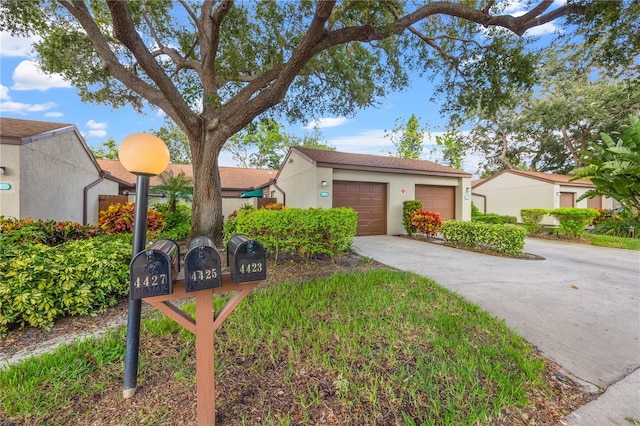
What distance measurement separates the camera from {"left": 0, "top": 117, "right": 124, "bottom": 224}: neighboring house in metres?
6.48

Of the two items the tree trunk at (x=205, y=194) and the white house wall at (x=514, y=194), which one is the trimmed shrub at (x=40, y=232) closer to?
the tree trunk at (x=205, y=194)

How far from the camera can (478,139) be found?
25.1m

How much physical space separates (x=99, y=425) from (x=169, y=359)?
26.0 inches

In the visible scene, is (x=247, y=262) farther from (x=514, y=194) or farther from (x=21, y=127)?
(x=514, y=194)

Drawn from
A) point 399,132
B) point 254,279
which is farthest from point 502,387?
point 399,132

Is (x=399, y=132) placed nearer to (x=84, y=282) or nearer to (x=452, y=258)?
(x=452, y=258)

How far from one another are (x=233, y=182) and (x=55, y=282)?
604 inches

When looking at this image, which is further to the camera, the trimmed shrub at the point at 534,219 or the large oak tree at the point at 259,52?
the trimmed shrub at the point at 534,219

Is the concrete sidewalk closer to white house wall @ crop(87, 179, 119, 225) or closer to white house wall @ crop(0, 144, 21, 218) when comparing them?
white house wall @ crop(0, 144, 21, 218)

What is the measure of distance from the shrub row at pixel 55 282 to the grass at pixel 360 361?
838mm

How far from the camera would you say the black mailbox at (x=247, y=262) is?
172 cm

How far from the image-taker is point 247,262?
1740 mm

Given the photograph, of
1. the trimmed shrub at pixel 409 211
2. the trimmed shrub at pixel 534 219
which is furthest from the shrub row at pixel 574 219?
the trimmed shrub at pixel 409 211

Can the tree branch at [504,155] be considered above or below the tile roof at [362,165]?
above
